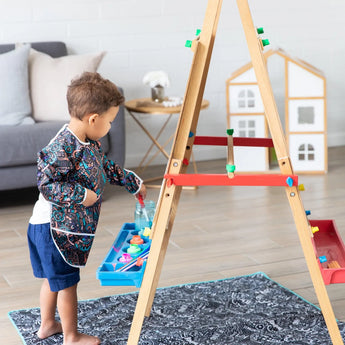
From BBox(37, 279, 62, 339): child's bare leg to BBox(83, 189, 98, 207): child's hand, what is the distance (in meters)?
0.37

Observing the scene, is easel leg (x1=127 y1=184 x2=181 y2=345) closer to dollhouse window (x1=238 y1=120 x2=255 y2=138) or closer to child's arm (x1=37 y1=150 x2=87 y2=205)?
child's arm (x1=37 y1=150 x2=87 y2=205)

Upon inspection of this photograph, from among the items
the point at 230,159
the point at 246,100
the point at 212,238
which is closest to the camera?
the point at 230,159

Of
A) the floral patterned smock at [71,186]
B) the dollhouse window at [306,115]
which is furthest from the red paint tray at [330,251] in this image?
the dollhouse window at [306,115]

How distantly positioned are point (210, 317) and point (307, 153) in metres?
2.34

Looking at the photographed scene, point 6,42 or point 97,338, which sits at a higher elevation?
point 6,42

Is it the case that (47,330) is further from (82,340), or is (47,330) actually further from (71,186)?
(71,186)

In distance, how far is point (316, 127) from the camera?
171 inches

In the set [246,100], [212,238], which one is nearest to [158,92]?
[246,100]

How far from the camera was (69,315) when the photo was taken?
203cm

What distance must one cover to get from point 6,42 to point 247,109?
5.51ft

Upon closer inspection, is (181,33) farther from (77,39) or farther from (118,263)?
(118,263)

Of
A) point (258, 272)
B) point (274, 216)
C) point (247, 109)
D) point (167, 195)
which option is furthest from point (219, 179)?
point (247, 109)

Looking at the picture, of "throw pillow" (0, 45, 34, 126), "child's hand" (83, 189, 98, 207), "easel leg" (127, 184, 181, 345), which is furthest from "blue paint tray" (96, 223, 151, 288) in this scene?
"throw pillow" (0, 45, 34, 126)

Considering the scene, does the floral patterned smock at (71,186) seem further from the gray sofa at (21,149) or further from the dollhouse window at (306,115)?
the dollhouse window at (306,115)
